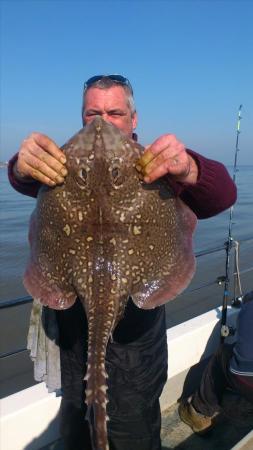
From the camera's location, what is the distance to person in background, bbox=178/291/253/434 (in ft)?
11.0

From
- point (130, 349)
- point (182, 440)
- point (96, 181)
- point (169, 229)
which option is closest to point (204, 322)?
point (182, 440)

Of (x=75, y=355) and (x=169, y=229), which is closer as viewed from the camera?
(x=169, y=229)

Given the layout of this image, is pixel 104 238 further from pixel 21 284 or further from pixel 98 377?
pixel 21 284

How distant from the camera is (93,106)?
271cm

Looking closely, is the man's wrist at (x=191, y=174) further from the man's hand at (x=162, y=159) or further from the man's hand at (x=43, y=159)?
the man's hand at (x=43, y=159)

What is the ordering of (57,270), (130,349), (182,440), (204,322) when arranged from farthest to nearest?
(204,322)
(182,440)
(130,349)
(57,270)

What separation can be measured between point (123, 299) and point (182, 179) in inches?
27.8

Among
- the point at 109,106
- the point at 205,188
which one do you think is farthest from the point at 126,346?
the point at 109,106

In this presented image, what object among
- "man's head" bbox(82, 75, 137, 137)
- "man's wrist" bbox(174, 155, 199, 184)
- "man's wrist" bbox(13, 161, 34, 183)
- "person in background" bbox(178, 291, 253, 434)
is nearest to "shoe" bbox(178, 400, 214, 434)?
"person in background" bbox(178, 291, 253, 434)

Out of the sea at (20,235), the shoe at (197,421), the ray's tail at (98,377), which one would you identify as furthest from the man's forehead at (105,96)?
the sea at (20,235)

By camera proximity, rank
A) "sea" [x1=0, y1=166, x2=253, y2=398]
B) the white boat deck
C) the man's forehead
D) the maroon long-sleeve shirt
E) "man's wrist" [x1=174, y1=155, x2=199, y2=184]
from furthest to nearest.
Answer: "sea" [x1=0, y1=166, x2=253, y2=398]
the white boat deck
the man's forehead
the maroon long-sleeve shirt
"man's wrist" [x1=174, y1=155, x2=199, y2=184]

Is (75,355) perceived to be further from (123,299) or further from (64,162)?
(64,162)

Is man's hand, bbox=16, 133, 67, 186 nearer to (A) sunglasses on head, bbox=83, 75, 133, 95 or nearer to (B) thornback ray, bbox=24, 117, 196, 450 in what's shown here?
(B) thornback ray, bbox=24, 117, 196, 450

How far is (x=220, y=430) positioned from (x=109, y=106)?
3.39 m
